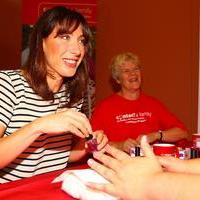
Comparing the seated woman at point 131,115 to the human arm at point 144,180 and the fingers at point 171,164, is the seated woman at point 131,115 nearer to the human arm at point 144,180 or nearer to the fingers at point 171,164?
the fingers at point 171,164

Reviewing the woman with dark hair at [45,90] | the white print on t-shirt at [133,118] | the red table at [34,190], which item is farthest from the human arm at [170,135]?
the red table at [34,190]

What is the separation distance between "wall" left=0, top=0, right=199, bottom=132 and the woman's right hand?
197cm

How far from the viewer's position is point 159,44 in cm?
321

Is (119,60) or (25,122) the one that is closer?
(25,122)

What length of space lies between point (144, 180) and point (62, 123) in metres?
0.47

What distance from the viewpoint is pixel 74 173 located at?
1.08 metres

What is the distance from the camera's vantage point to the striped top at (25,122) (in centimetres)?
143

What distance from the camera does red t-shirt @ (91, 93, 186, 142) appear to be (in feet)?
8.87

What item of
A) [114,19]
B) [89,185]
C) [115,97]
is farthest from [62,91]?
[114,19]

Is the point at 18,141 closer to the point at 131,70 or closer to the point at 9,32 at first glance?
the point at 131,70

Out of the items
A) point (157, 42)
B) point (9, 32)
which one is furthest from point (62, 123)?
point (157, 42)

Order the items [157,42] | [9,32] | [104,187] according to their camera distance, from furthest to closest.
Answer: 1. [157,42]
2. [9,32]
3. [104,187]

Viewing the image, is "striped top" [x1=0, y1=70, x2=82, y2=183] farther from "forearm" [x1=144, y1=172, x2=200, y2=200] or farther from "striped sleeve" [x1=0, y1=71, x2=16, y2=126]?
"forearm" [x1=144, y1=172, x2=200, y2=200]

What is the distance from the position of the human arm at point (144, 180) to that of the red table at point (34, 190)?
0.50 ft
